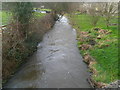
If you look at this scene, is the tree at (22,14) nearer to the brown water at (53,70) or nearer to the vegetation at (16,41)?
the vegetation at (16,41)

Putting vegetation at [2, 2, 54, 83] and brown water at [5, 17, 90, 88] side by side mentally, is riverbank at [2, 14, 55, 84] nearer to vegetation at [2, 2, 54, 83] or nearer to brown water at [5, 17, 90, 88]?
vegetation at [2, 2, 54, 83]

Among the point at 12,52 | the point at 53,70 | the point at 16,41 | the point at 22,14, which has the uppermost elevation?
the point at 22,14

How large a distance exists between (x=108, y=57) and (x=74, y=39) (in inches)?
439

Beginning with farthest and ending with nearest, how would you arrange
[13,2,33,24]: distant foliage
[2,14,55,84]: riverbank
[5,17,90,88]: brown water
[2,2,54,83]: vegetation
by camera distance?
[13,2,33,24]: distant foliage
[2,2,54,83]: vegetation
[2,14,55,84]: riverbank
[5,17,90,88]: brown water

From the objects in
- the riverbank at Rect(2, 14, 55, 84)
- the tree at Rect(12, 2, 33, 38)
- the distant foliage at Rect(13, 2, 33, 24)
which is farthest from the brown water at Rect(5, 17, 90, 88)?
the distant foliage at Rect(13, 2, 33, 24)

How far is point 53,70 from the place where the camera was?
591 inches

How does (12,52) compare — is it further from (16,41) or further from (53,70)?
(53,70)

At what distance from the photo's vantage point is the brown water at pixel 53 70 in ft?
41.5

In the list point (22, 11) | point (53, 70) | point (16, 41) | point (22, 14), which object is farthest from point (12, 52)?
point (22, 11)

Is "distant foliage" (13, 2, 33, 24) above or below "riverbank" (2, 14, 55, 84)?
above

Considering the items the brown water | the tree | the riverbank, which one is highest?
the tree

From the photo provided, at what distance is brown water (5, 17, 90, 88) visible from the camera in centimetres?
1264

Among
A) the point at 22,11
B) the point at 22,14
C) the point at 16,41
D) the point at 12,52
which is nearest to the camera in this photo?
the point at 12,52

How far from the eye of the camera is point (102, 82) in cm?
1180
